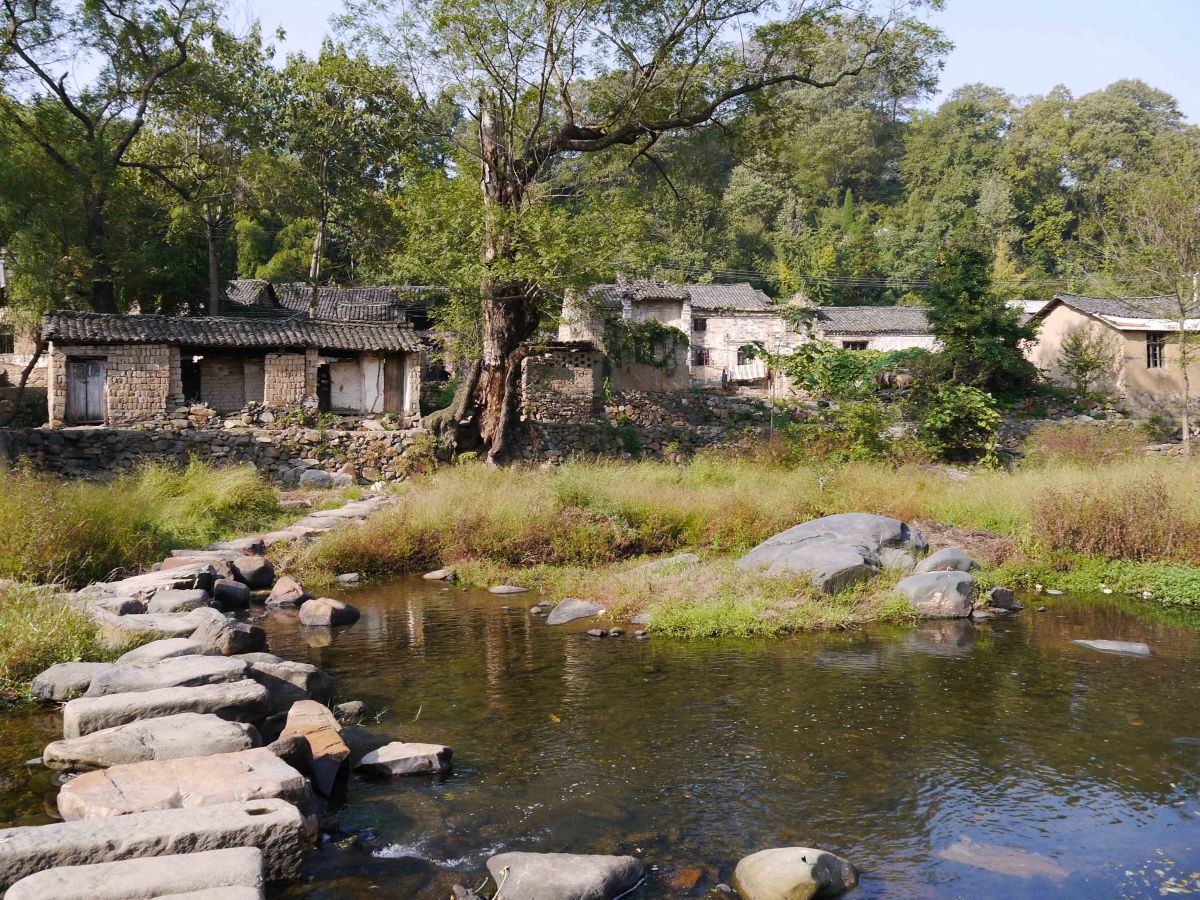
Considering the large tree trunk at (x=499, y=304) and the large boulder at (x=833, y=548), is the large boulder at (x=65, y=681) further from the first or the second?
the large tree trunk at (x=499, y=304)

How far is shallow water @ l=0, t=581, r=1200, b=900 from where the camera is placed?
16.1 ft

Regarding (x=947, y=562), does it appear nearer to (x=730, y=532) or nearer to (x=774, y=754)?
(x=730, y=532)

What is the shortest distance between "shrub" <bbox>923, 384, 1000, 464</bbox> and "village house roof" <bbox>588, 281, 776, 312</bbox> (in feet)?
48.4

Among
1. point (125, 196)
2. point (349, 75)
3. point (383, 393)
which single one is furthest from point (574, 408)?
point (125, 196)

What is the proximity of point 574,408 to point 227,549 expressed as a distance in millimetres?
14389

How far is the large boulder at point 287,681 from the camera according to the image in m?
6.59

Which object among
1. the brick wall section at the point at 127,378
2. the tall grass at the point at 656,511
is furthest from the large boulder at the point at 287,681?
the brick wall section at the point at 127,378

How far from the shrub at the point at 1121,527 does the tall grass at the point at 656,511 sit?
0.03 meters

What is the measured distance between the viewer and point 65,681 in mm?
6391

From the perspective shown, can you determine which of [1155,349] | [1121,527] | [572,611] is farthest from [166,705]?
[1155,349]

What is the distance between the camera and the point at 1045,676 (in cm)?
814

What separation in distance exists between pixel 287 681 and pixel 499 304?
512 inches

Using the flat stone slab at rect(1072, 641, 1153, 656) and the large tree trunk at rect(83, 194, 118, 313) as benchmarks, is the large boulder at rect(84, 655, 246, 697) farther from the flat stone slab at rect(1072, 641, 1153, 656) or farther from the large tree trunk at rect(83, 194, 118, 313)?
the large tree trunk at rect(83, 194, 118, 313)

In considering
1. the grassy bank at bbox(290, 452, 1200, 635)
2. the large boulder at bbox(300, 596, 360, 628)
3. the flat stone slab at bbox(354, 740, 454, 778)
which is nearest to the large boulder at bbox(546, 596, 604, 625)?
the grassy bank at bbox(290, 452, 1200, 635)
